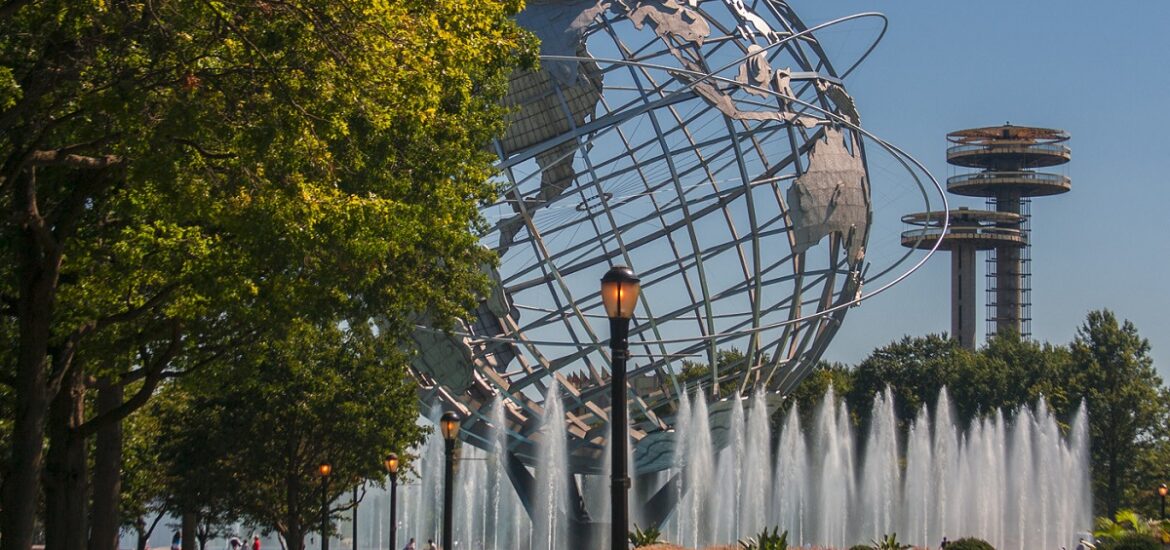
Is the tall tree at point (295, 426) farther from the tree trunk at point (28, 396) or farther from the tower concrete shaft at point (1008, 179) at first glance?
the tower concrete shaft at point (1008, 179)

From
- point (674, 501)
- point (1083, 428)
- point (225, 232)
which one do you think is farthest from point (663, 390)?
point (1083, 428)

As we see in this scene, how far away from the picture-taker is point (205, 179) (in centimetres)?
1429

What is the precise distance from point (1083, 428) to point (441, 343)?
32.4 metres

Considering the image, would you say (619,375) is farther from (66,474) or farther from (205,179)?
(66,474)

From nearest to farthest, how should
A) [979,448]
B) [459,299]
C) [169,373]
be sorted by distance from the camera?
1. [169,373]
2. [459,299]
3. [979,448]

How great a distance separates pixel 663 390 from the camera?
3562 cm

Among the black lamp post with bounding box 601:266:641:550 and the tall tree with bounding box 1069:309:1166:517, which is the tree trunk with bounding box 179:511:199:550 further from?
the tall tree with bounding box 1069:309:1166:517

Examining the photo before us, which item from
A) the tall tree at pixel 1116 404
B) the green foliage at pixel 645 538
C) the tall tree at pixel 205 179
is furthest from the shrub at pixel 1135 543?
the tall tree at pixel 1116 404

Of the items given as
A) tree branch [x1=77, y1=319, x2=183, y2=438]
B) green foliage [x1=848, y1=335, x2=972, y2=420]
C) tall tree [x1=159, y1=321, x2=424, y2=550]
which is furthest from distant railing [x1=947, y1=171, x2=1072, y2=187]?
tree branch [x1=77, y1=319, x2=183, y2=438]

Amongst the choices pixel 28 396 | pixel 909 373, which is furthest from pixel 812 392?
pixel 28 396

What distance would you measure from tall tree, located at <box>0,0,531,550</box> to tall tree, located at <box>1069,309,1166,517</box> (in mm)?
48707

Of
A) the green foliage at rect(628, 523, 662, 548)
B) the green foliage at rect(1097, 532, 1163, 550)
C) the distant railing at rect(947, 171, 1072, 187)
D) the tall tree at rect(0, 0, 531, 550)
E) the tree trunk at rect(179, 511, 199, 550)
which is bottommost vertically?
the tree trunk at rect(179, 511, 199, 550)

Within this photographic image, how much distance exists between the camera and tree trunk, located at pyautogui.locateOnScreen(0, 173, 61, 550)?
1548 centimetres

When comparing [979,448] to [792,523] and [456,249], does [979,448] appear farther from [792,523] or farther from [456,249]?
[456,249]
